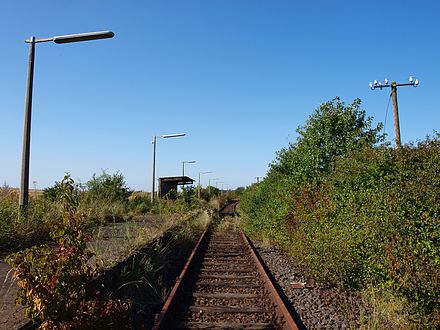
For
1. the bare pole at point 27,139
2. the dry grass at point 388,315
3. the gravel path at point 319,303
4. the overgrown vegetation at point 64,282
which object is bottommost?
the gravel path at point 319,303

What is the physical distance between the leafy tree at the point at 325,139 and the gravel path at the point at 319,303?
14.5 ft

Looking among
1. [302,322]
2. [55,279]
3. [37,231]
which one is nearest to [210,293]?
[302,322]

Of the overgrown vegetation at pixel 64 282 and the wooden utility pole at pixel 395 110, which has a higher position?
the wooden utility pole at pixel 395 110

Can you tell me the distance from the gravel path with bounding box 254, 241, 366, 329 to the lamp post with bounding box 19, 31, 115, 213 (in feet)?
21.6

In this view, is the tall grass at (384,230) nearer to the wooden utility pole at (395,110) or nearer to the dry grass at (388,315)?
the dry grass at (388,315)

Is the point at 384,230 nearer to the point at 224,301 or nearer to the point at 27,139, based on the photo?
the point at 224,301

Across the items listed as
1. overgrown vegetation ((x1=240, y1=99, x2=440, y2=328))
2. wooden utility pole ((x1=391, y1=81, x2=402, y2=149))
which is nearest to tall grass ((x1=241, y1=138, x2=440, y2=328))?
overgrown vegetation ((x1=240, y1=99, x2=440, y2=328))

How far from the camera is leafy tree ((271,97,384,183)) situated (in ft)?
44.0

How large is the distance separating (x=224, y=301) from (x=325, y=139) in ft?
29.0

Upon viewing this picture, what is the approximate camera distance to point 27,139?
10.6 metres

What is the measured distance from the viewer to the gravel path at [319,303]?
236 inches

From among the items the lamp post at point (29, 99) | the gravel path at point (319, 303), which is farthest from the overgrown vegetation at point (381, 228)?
the lamp post at point (29, 99)

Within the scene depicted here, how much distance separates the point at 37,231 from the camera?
11086 mm

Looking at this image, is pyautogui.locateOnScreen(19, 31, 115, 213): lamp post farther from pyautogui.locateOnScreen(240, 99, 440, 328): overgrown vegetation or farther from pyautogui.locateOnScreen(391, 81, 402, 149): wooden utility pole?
pyautogui.locateOnScreen(391, 81, 402, 149): wooden utility pole
